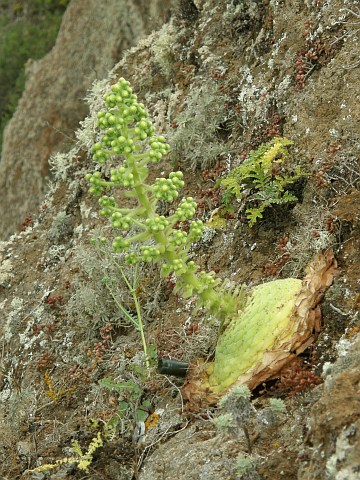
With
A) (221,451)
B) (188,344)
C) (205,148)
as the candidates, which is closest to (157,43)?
(205,148)

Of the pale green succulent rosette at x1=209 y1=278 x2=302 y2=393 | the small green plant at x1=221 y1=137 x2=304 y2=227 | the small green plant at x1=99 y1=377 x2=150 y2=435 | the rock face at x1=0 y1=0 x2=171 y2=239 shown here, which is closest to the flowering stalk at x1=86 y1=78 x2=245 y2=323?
the pale green succulent rosette at x1=209 y1=278 x2=302 y2=393

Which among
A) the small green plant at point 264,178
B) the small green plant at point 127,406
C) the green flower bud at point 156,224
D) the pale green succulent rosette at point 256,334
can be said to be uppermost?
the green flower bud at point 156,224

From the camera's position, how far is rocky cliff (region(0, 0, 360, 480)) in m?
4.48

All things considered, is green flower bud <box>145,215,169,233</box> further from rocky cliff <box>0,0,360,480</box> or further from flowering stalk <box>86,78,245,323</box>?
rocky cliff <box>0,0,360,480</box>

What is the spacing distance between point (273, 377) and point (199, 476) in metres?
0.85

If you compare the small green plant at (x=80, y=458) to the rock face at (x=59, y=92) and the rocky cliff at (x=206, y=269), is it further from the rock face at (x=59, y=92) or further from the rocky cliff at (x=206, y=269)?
the rock face at (x=59, y=92)

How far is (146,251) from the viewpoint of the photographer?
464 cm

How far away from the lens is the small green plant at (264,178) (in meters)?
5.98

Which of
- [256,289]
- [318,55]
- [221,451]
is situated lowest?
[221,451]

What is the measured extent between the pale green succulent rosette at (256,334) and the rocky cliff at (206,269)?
19cm

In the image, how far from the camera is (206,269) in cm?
641

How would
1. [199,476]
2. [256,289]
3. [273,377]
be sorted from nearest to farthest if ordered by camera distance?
[199,476], [273,377], [256,289]

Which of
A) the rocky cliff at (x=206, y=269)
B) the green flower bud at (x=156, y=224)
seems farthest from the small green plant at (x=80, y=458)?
the green flower bud at (x=156, y=224)

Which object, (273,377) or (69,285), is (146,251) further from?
(69,285)
